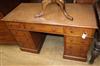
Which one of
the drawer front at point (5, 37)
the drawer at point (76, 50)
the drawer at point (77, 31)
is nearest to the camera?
the drawer at point (77, 31)

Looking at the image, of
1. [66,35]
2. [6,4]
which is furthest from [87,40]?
[6,4]

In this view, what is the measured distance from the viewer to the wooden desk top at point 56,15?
132cm

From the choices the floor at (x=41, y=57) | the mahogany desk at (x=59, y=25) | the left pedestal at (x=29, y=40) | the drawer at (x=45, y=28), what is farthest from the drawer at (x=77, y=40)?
the left pedestal at (x=29, y=40)

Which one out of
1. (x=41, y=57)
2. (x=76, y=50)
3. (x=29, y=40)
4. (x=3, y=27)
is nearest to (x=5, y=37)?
(x=3, y=27)

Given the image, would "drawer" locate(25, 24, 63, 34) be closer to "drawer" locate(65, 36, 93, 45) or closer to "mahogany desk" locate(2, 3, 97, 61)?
"mahogany desk" locate(2, 3, 97, 61)

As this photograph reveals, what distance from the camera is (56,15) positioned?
1.48 meters

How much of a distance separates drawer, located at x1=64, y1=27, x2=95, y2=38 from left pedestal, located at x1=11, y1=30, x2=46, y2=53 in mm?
540

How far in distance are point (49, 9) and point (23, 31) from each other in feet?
1.53

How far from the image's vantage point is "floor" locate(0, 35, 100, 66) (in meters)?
1.70

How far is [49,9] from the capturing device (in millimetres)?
1644

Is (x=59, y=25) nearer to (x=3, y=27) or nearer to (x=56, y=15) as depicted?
(x=56, y=15)

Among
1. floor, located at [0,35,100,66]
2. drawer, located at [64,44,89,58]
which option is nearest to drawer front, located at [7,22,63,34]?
drawer, located at [64,44,89,58]

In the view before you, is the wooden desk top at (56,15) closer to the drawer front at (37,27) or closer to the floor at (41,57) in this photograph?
the drawer front at (37,27)

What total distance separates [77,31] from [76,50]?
0.34 meters
